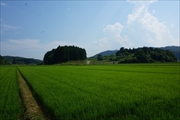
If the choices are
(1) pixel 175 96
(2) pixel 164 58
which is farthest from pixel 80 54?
(1) pixel 175 96

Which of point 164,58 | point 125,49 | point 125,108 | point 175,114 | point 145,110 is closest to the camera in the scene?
point 175,114

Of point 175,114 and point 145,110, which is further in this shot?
point 145,110

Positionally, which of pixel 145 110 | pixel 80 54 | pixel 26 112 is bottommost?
pixel 26 112

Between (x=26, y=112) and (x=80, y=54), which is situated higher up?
(x=80, y=54)

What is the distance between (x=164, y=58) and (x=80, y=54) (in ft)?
214

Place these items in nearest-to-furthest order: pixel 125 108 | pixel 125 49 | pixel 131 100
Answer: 1. pixel 125 108
2. pixel 131 100
3. pixel 125 49

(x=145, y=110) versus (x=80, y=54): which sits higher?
(x=80, y=54)

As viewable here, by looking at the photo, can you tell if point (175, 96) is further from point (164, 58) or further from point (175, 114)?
point (164, 58)

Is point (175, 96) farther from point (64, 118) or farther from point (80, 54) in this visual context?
point (80, 54)

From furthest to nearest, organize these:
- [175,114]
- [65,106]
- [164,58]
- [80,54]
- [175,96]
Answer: [80,54] < [164,58] < [175,96] < [65,106] < [175,114]

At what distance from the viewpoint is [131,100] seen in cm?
725

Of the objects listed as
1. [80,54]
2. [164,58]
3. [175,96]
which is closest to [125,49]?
[80,54]

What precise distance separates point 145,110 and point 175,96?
310 centimetres

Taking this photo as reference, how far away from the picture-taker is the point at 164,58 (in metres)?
92.4
